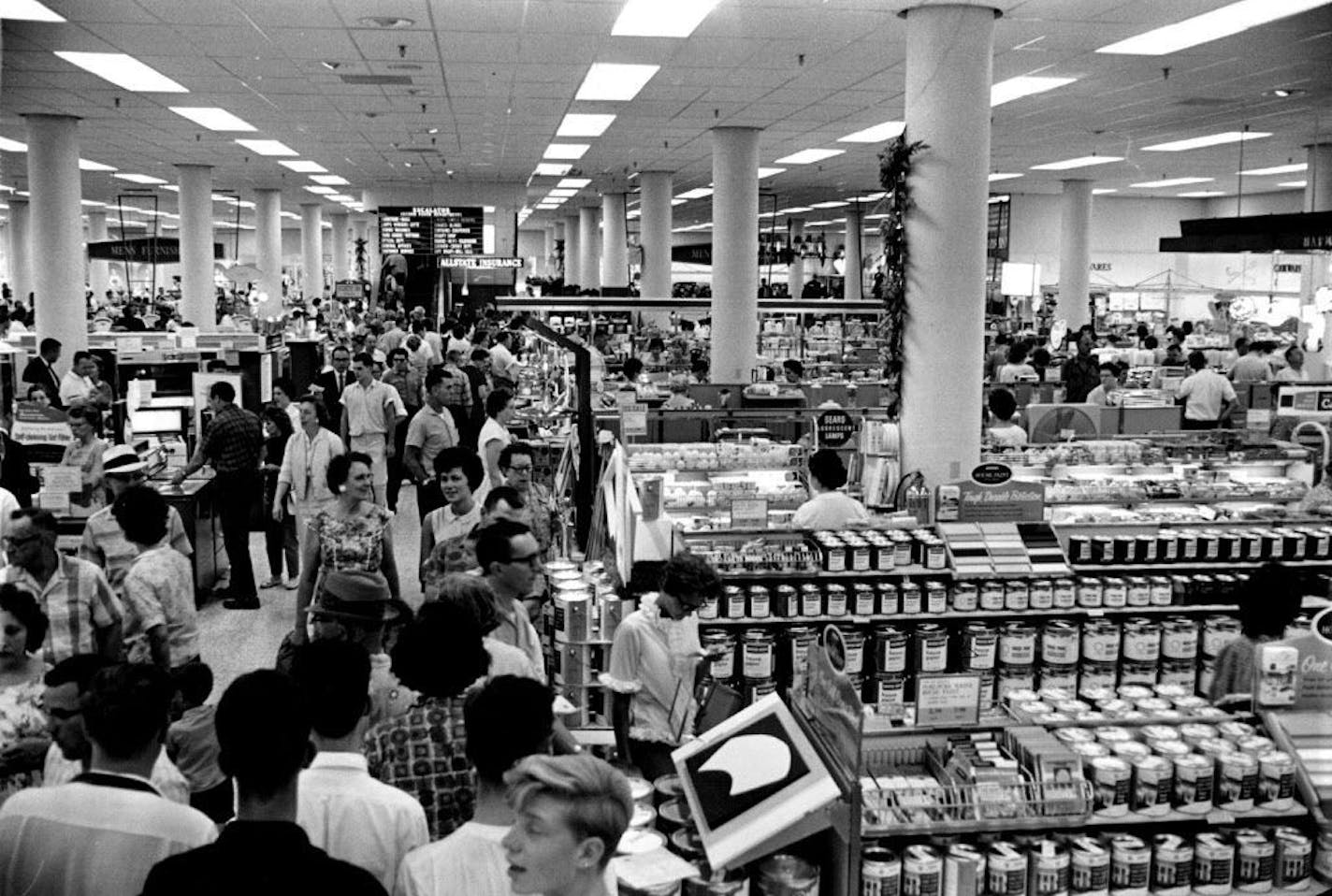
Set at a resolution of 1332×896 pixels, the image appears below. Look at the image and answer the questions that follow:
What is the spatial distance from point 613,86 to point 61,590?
339 inches

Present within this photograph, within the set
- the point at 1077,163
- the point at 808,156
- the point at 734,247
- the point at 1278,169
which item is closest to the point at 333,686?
the point at 734,247

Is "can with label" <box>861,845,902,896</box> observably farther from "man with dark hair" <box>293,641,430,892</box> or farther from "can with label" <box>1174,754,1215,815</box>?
"man with dark hair" <box>293,641,430,892</box>

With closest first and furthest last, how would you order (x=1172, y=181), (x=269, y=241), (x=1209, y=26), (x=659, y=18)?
(x=659, y=18)
(x=1209, y=26)
(x=1172, y=181)
(x=269, y=241)

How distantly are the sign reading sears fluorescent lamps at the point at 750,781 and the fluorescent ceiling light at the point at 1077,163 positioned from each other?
17661 millimetres

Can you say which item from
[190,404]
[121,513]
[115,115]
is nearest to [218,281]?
[115,115]

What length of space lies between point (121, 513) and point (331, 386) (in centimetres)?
927

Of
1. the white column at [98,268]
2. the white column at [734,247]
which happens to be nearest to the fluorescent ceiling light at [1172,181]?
the white column at [734,247]

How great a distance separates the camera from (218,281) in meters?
42.6

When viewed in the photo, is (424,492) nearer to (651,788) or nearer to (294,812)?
(651,788)

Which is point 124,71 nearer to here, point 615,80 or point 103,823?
point 615,80

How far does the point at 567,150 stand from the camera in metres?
18.9

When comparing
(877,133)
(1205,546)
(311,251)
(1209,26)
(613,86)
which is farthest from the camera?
(311,251)

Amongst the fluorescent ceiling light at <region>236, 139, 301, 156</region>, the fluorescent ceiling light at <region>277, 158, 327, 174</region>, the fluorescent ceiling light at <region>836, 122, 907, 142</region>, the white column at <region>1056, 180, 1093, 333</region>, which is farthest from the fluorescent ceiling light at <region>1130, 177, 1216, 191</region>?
the fluorescent ceiling light at <region>236, 139, 301, 156</region>

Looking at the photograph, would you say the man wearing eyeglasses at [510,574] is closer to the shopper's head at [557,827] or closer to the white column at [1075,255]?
the shopper's head at [557,827]
